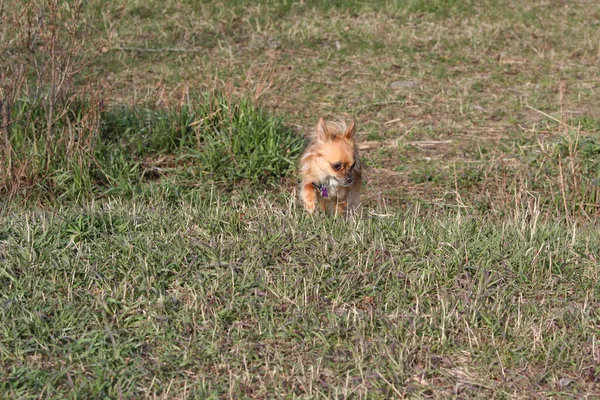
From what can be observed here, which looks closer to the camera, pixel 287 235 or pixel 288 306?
pixel 288 306

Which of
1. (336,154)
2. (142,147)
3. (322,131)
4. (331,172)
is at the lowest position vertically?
(142,147)

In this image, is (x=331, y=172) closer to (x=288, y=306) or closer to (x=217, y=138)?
(x=217, y=138)

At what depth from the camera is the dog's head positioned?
5973mm

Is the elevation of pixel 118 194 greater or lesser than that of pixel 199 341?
lesser

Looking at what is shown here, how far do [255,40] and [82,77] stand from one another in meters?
2.17

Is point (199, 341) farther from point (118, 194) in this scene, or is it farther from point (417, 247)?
point (118, 194)

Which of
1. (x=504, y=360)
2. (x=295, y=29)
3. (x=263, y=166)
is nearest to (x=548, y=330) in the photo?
(x=504, y=360)

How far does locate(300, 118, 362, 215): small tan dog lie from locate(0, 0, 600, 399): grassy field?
0.35 m

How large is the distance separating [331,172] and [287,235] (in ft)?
3.95

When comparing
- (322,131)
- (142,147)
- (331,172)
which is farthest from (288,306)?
(142,147)

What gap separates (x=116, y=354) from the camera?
3883 millimetres

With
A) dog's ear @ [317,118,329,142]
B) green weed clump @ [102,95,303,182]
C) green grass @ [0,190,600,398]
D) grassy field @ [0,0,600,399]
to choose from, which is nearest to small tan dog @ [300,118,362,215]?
dog's ear @ [317,118,329,142]

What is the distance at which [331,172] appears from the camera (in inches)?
237

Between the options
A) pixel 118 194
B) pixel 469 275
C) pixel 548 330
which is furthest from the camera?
pixel 118 194
